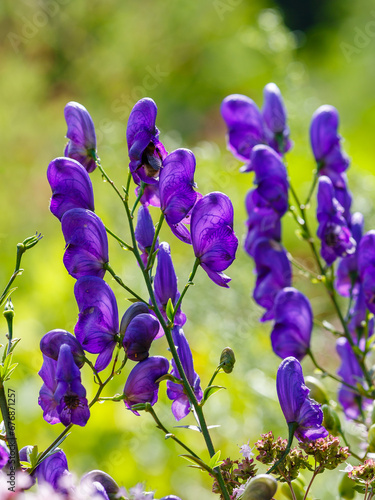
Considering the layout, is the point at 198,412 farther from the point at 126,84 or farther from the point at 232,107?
the point at 126,84

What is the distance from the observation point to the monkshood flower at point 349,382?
3.60 feet

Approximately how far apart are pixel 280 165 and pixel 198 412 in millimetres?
555

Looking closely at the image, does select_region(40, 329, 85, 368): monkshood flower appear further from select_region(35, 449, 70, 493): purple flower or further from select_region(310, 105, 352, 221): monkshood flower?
select_region(310, 105, 352, 221): monkshood flower

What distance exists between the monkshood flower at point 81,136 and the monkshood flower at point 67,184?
0.17ft

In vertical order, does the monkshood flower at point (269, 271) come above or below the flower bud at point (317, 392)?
above

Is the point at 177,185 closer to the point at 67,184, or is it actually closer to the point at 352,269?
the point at 67,184

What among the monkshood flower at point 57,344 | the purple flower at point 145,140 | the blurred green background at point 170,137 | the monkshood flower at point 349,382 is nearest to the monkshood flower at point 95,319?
the monkshood flower at point 57,344

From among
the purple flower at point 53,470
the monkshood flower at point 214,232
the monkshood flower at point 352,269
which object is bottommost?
the purple flower at point 53,470

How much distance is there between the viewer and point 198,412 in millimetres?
618

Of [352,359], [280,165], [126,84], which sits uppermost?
[126,84]

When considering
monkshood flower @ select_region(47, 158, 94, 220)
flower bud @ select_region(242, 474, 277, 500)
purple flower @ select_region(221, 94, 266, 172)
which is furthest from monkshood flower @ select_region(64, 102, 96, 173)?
Answer: purple flower @ select_region(221, 94, 266, 172)

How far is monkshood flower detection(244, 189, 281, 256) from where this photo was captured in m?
1.10

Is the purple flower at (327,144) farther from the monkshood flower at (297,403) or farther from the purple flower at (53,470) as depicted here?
the purple flower at (53,470)

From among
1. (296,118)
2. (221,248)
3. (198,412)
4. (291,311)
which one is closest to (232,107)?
(291,311)
